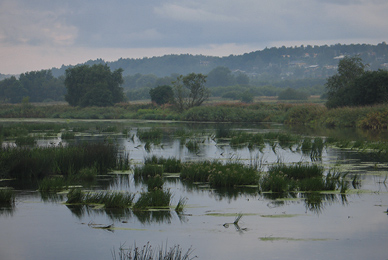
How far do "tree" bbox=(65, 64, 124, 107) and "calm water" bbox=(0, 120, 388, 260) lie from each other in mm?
64739

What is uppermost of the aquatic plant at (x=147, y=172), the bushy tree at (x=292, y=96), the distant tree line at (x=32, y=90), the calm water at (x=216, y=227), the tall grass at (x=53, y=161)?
the distant tree line at (x=32, y=90)

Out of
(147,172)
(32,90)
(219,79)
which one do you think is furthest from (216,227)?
(219,79)

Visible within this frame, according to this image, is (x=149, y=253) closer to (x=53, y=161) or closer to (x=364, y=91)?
(x=53, y=161)

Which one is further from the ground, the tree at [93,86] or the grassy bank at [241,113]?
the tree at [93,86]

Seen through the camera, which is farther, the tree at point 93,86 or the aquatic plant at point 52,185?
the tree at point 93,86

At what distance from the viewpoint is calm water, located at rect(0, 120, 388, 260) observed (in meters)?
7.80

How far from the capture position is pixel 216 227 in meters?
9.20

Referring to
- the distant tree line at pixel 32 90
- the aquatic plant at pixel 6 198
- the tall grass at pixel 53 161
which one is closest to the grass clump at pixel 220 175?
the tall grass at pixel 53 161

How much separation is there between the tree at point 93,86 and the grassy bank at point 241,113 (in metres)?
2.90

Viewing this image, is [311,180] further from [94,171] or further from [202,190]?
[94,171]

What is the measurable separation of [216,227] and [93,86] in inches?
2843

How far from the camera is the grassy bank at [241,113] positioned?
4203 cm

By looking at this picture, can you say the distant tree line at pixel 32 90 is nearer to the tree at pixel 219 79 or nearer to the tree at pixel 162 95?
the tree at pixel 162 95

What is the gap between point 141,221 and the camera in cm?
952
